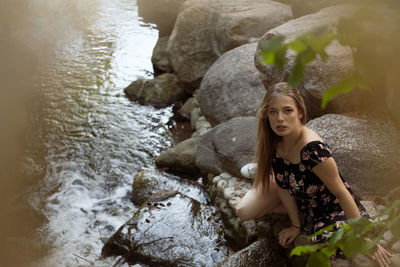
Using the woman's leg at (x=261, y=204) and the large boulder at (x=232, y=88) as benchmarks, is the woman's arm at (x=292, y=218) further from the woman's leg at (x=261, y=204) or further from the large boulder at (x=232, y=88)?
the large boulder at (x=232, y=88)

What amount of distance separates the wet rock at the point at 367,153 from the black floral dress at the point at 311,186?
0.61m

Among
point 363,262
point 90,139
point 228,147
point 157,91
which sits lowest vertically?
point 90,139

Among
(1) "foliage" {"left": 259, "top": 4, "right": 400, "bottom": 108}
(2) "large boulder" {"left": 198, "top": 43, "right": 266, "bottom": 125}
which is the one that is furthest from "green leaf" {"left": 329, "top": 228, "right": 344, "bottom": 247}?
(2) "large boulder" {"left": 198, "top": 43, "right": 266, "bottom": 125}

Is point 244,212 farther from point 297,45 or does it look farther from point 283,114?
point 297,45

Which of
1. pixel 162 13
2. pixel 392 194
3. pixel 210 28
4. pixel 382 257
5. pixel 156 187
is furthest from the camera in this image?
pixel 162 13

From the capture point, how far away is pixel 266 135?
2.79 m

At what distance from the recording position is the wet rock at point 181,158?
522 cm

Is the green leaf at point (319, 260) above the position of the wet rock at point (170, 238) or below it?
above

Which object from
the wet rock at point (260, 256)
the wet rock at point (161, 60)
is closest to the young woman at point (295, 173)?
the wet rock at point (260, 256)

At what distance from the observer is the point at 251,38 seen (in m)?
6.07

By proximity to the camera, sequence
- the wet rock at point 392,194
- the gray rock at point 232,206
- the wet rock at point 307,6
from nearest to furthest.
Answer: the wet rock at point 392,194 < the gray rock at point 232,206 < the wet rock at point 307,6

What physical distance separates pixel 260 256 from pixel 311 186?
72 centimetres

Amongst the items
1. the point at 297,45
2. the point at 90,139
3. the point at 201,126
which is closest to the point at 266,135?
the point at 297,45

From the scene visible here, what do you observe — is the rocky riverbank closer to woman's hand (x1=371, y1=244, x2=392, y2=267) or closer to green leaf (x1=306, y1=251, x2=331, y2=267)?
woman's hand (x1=371, y1=244, x2=392, y2=267)
